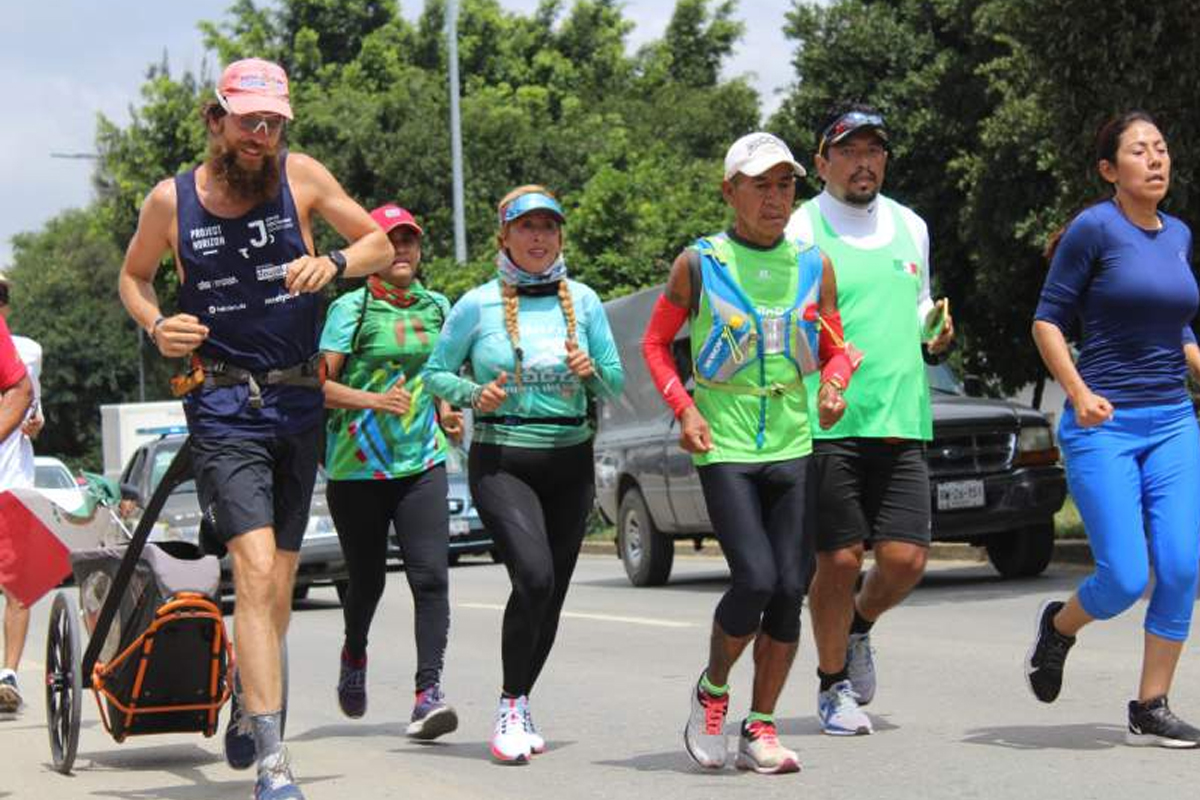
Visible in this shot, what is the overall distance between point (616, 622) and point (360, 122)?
32317 millimetres

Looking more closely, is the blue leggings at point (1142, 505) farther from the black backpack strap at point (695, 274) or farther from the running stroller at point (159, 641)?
the running stroller at point (159, 641)

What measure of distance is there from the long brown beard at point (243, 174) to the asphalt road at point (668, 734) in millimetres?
1928

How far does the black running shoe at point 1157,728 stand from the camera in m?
7.12

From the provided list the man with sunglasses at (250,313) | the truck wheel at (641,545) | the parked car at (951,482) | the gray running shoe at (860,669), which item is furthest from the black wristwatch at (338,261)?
the truck wheel at (641,545)

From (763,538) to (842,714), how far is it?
1.23 meters

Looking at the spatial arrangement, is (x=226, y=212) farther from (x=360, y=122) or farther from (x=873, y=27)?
(x=360, y=122)

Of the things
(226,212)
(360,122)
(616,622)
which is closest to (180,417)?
(360,122)

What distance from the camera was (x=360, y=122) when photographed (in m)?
45.2

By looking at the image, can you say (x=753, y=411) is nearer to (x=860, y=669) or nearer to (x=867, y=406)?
(x=867, y=406)

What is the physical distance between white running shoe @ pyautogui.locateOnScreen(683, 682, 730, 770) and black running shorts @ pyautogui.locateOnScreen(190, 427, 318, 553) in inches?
56.2

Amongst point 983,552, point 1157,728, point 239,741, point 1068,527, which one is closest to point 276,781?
point 239,741

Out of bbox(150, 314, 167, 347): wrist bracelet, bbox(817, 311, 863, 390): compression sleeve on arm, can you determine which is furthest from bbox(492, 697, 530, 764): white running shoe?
bbox(150, 314, 167, 347): wrist bracelet

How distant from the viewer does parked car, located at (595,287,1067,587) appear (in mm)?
15102

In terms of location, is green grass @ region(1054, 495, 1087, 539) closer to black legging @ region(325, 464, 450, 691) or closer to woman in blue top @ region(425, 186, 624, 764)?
black legging @ region(325, 464, 450, 691)
